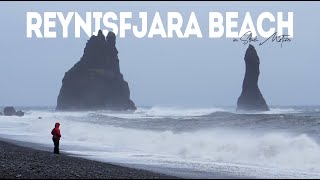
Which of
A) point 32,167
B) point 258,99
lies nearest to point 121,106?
point 258,99

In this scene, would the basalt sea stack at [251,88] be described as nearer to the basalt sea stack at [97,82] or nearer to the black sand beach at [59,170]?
the basalt sea stack at [97,82]

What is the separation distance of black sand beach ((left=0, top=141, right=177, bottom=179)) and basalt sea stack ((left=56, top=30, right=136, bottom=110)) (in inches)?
4954

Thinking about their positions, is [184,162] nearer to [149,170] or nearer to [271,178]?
[149,170]

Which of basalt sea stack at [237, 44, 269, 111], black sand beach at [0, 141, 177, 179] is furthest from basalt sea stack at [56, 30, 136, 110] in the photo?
black sand beach at [0, 141, 177, 179]

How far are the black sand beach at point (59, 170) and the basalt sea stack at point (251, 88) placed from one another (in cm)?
12098

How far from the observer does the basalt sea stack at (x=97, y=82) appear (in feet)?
486

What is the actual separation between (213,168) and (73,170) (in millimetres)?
5217

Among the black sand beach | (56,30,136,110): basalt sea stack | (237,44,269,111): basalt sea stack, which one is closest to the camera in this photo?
the black sand beach

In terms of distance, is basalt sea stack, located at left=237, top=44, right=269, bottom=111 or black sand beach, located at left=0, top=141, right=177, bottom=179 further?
basalt sea stack, located at left=237, top=44, right=269, bottom=111

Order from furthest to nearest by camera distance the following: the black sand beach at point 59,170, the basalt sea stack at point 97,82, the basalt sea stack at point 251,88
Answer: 1. the basalt sea stack at point 97,82
2. the basalt sea stack at point 251,88
3. the black sand beach at point 59,170

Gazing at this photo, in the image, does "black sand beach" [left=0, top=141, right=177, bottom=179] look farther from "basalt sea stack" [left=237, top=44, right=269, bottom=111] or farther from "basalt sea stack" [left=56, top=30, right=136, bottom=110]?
"basalt sea stack" [left=56, top=30, right=136, bottom=110]

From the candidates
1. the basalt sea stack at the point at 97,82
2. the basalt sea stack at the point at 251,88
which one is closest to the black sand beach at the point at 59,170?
the basalt sea stack at the point at 251,88

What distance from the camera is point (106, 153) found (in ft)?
87.0

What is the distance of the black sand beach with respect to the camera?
1588cm
